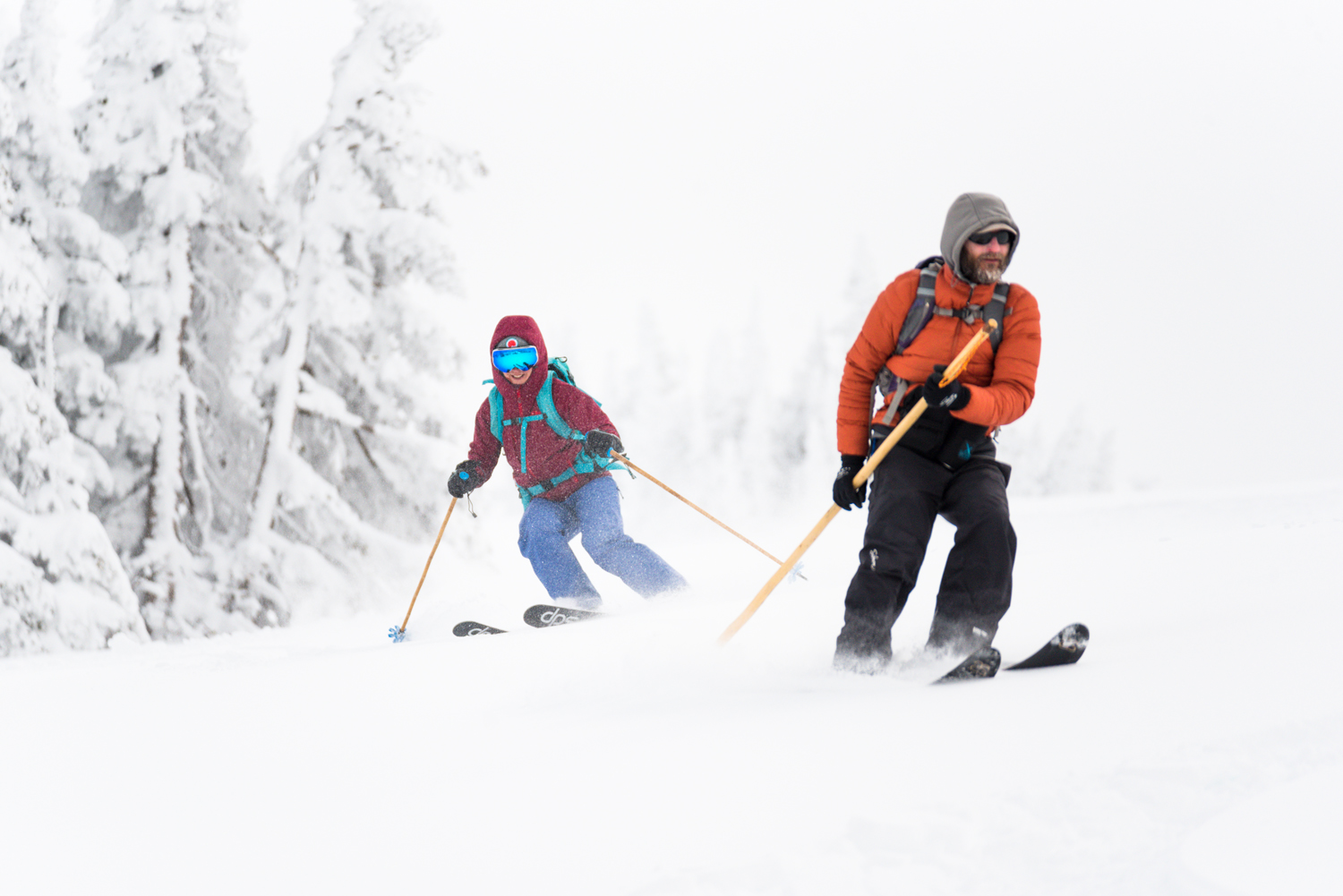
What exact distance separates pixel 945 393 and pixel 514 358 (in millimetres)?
3114

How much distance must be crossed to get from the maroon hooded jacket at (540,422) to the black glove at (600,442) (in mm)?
93

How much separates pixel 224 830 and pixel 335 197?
11124mm

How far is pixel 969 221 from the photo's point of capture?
12.2 ft

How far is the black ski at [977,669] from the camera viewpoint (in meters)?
3.26

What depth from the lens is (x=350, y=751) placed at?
2.76m

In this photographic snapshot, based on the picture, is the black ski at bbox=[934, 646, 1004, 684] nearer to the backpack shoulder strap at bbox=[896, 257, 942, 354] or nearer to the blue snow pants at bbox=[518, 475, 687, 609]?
the backpack shoulder strap at bbox=[896, 257, 942, 354]

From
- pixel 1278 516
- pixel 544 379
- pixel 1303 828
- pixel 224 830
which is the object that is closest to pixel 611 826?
pixel 224 830

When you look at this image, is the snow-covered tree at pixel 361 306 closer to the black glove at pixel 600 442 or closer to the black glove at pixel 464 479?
the black glove at pixel 464 479

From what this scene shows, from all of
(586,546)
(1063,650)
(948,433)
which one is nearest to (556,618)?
(586,546)

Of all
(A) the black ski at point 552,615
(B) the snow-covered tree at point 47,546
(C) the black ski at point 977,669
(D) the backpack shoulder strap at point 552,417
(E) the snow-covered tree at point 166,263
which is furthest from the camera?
(E) the snow-covered tree at point 166,263

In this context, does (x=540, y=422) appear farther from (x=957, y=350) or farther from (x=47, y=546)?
(x=47, y=546)

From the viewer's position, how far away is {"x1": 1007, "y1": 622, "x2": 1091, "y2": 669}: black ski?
3.36m

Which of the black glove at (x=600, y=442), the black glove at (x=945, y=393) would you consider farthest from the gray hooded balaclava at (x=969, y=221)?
the black glove at (x=600, y=442)

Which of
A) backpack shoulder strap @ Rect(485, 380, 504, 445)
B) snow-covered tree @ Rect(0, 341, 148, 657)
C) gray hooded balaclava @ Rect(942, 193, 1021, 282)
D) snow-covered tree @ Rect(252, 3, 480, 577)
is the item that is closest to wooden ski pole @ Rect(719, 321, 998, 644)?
gray hooded balaclava @ Rect(942, 193, 1021, 282)
